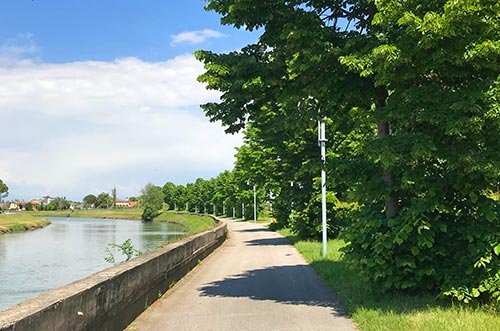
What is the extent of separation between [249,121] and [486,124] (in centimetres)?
571

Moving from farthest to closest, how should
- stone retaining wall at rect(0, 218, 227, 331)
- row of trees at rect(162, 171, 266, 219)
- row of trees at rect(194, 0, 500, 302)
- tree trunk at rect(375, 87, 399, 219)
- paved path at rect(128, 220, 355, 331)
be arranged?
row of trees at rect(162, 171, 266, 219)
tree trunk at rect(375, 87, 399, 219)
paved path at rect(128, 220, 355, 331)
row of trees at rect(194, 0, 500, 302)
stone retaining wall at rect(0, 218, 227, 331)

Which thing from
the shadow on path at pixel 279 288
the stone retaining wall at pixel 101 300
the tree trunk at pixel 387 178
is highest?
the tree trunk at pixel 387 178

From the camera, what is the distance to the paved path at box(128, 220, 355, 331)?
27.7ft

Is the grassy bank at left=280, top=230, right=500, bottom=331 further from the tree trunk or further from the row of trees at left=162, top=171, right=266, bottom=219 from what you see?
the row of trees at left=162, top=171, right=266, bottom=219

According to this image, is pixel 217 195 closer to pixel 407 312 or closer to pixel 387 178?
pixel 387 178

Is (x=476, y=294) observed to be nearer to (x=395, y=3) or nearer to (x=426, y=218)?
(x=426, y=218)

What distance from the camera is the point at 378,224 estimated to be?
9.50 metres

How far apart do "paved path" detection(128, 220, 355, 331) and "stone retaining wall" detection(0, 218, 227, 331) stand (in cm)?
28

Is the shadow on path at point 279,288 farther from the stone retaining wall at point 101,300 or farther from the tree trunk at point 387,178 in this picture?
the tree trunk at point 387,178

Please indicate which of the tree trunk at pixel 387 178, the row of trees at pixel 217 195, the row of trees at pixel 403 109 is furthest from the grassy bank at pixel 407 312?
the row of trees at pixel 217 195

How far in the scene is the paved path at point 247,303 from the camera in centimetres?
845

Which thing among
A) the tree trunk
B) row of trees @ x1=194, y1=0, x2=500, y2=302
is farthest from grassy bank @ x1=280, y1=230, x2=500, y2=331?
the tree trunk

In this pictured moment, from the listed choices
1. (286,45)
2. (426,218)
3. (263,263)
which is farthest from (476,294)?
(263,263)

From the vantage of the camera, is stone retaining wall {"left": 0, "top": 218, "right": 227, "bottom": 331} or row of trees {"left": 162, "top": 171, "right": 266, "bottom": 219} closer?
stone retaining wall {"left": 0, "top": 218, "right": 227, "bottom": 331}
